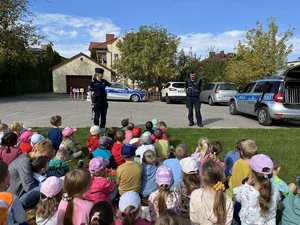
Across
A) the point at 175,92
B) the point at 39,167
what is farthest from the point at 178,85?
the point at 39,167

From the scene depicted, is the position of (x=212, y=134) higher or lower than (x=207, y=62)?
lower

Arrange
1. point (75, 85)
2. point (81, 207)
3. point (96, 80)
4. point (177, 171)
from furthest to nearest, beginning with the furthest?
point (75, 85) < point (96, 80) < point (177, 171) < point (81, 207)

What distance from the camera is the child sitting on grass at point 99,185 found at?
4.92 metres

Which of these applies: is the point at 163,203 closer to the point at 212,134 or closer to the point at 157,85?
the point at 212,134

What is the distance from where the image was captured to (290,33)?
3391 centimetres

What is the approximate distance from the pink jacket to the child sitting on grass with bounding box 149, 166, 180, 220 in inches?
26.2

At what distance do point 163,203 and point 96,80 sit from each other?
7.77 metres

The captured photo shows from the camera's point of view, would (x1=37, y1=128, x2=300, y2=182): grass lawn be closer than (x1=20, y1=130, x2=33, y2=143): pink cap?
No

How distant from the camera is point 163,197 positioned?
177 inches

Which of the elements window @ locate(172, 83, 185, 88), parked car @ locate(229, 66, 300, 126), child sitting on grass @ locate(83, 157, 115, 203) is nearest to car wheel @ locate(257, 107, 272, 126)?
parked car @ locate(229, 66, 300, 126)

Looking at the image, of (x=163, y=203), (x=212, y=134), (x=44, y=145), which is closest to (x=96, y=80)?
(x=212, y=134)

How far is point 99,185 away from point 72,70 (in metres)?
54.1

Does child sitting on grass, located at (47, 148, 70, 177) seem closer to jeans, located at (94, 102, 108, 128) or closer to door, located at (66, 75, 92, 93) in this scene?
jeans, located at (94, 102, 108, 128)

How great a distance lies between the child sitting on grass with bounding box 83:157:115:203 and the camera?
4918 millimetres
